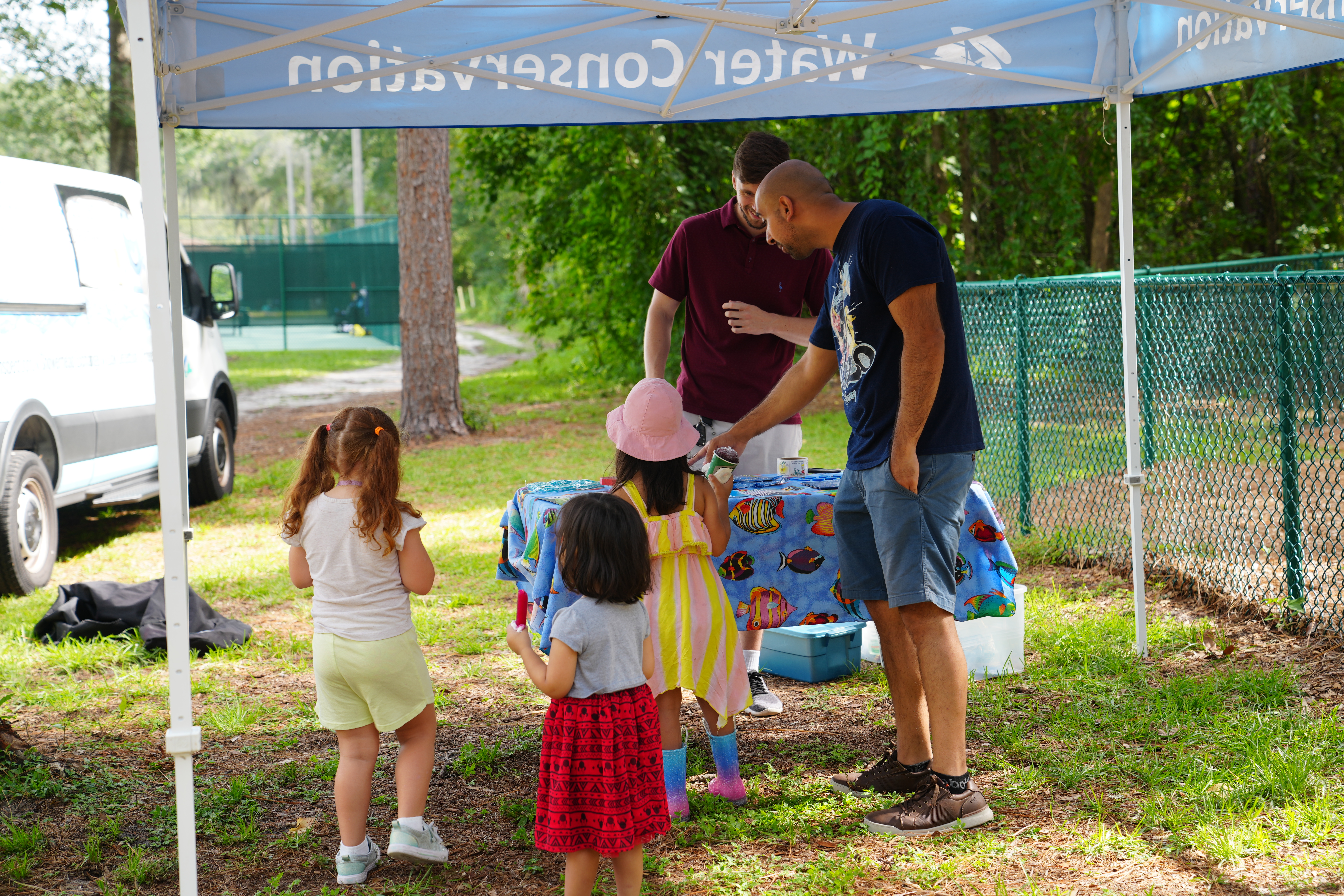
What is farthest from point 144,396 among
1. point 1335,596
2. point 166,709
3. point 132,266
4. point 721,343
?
point 1335,596

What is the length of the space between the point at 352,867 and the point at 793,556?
5.19ft

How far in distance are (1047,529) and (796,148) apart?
250 inches

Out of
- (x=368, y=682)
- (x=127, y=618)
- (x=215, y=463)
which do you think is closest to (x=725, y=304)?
(x=368, y=682)

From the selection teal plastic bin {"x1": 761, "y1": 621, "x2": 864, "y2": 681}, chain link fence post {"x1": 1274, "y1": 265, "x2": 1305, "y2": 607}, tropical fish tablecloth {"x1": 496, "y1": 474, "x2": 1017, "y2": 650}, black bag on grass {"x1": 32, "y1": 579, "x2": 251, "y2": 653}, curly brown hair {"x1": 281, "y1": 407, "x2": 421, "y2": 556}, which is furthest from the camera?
black bag on grass {"x1": 32, "y1": 579, "x2": 251, "y2": 653}

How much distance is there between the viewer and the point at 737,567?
352cm

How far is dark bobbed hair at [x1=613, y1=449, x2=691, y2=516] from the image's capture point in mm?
3014

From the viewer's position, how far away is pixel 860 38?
14.4 feet

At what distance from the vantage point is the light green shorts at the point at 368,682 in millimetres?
2943

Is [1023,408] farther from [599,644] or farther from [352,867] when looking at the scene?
[352,867]

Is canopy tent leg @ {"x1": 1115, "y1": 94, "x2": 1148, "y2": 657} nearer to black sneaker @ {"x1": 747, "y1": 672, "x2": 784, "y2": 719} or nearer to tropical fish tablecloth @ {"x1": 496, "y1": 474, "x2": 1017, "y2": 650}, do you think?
tropical fish tablecloth @ {"x1": 496, "y1": 474, "x2": 1017, "y2": 650}

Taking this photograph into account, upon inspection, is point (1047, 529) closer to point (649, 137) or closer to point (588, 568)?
point (588, 568)

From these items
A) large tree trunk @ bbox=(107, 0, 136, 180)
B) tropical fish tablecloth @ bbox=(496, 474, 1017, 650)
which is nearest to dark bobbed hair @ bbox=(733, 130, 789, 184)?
tropical fish tablecloth @ bbox=(496, 474, 1017, 650)

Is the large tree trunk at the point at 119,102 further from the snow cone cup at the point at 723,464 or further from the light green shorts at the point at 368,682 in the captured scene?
the snow cone cup at the point at 723,464

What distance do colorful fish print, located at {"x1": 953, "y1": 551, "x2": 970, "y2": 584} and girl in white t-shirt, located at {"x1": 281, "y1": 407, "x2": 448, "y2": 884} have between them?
1.68 meters
